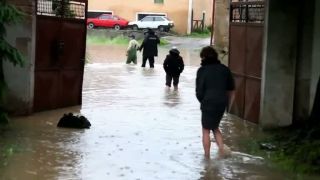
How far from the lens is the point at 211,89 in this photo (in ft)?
32.4

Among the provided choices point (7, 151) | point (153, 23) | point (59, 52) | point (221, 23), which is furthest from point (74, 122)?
point (153, 23)

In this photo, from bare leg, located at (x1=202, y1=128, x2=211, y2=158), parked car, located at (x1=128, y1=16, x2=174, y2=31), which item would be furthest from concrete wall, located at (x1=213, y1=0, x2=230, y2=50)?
parked car, located at (x1=128, y1=16, x2=174, y2=31)

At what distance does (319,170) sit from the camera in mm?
9164

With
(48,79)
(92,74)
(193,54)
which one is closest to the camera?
(48,79)

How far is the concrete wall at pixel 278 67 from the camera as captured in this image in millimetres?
13109

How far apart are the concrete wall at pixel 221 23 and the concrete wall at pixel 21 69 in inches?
561

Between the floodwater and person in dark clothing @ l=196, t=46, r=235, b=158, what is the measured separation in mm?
547

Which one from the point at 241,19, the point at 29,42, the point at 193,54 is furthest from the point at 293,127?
the point at 193,54

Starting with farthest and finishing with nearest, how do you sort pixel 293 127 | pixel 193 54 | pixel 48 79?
pixel 193 54 → pixel 48 79 → pixel 293 127

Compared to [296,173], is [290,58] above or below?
above

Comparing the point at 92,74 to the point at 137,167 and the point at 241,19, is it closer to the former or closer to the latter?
the point at 241,19

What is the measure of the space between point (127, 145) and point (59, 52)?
4975 millimetres

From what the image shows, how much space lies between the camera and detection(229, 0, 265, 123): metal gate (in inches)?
552

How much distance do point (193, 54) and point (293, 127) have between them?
3003 cm
